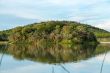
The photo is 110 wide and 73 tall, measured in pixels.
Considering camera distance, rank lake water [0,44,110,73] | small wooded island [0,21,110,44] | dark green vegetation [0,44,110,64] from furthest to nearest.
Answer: small wooded island [0,21,110,44]
dark green vegetation [0,44,110,64]
lake water [0,44,110,73]

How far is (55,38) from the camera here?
90.1 m

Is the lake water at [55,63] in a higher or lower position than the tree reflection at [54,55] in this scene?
higher

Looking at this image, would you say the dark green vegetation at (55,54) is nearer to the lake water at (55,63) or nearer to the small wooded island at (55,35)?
the lake water at (55,63)

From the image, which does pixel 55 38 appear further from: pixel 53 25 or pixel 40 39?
pixel 53 25

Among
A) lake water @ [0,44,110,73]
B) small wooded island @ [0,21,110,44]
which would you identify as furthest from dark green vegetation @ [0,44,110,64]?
small wooded island @ [0,21,110,44]

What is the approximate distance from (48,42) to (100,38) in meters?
34.1

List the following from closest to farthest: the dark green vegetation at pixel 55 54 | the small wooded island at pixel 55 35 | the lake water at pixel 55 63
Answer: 1. the lake water at pixel 55 63
2. the dark green vegetation at pixel 55 54
3. the small wooded island at pixel 55 35

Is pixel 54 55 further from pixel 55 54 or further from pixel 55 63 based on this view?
pixel 55 63

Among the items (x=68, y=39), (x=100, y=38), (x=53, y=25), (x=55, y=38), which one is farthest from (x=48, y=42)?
(x=100, y=38)

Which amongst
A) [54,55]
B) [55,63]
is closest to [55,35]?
[54,55]

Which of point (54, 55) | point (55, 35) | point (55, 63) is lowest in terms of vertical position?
point (55, 35)

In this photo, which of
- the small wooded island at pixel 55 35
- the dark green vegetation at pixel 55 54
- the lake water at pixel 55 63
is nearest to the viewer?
the lake water at pixel 55 63

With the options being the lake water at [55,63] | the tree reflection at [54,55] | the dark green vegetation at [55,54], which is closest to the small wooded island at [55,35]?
the dark green vegetation at [55,54]

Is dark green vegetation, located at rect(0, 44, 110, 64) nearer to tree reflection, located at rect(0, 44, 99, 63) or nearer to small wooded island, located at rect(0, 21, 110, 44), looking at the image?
tree reflection, located at rect(0, 44, 99, 63)
